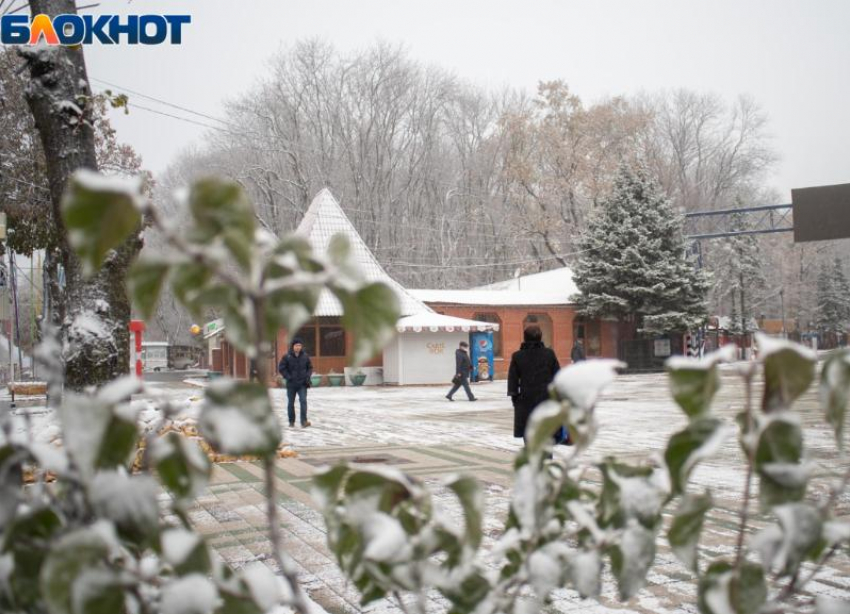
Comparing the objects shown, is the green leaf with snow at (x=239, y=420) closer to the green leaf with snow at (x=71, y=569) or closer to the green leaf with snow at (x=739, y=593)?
the green leaf with snow at (x=71, y=569)

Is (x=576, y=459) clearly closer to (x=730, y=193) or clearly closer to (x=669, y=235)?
(x=669, y=235)

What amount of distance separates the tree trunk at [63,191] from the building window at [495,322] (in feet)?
92.3

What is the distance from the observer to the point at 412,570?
100 centimetres

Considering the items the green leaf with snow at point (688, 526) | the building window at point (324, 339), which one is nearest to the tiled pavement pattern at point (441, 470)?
the green leaf with snow at point (688, 526)

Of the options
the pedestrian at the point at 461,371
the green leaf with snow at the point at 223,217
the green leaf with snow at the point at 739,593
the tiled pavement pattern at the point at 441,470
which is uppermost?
the green leaf with snow at the point at 223,217

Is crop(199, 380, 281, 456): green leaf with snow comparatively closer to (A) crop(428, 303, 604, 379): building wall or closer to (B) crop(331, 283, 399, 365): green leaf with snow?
(B) crop(331, 283, 399, 365): green leaf with snow

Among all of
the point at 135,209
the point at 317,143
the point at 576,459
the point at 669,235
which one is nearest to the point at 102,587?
the point at 135,209

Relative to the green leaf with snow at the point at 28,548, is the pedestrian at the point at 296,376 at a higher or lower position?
lower

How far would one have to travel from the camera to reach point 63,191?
13.1 ft

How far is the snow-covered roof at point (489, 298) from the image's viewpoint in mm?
31750

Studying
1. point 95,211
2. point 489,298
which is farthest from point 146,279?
point 489,298

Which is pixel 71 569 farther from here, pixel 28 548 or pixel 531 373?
pixel 531 373

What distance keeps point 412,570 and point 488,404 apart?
18015 mm

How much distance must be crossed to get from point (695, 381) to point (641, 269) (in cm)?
3252
